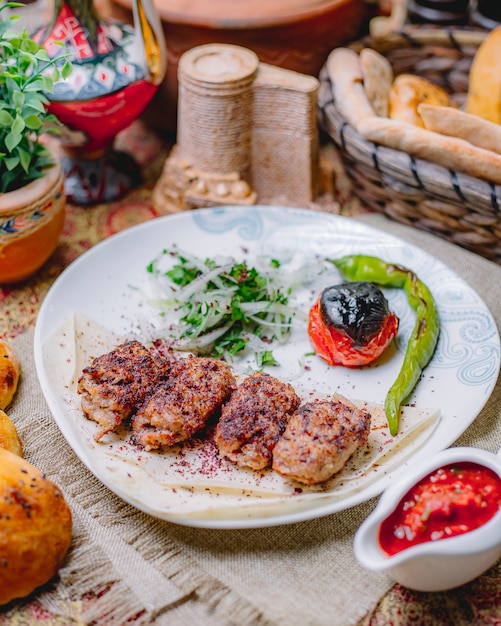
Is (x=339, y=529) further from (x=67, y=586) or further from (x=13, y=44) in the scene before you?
(x=13, y=44)

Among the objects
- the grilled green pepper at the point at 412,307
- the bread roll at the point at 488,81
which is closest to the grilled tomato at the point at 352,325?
the grilled green pepper at the point at 412,307

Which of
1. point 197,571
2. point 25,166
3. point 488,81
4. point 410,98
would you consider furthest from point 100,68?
point 197,571

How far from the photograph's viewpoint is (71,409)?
8.34ft

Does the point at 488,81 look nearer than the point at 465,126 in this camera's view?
No

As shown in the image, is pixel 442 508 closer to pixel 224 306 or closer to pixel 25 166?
pixel 224 306

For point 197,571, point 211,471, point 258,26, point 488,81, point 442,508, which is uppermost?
point 258,26

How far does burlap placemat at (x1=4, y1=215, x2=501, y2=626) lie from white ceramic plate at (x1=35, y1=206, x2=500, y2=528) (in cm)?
17

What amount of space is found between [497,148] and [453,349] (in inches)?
42.4

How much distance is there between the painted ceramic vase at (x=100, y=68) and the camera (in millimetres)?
3461

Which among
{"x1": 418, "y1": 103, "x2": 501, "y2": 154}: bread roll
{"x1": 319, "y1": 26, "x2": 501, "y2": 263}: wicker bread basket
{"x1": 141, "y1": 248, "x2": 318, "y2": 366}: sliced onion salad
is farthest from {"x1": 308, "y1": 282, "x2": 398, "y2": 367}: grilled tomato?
{"x1": 418, "y1": 103, "x2": 501, "y2": 154}: bread roll

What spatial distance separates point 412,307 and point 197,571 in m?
1.49

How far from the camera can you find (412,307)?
10.1ft

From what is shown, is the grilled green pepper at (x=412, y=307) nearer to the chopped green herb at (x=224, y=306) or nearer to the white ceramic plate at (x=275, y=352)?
the white ceramic plate at (x=275, y=352)

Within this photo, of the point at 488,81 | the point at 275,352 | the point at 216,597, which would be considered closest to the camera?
the point at 216,597
